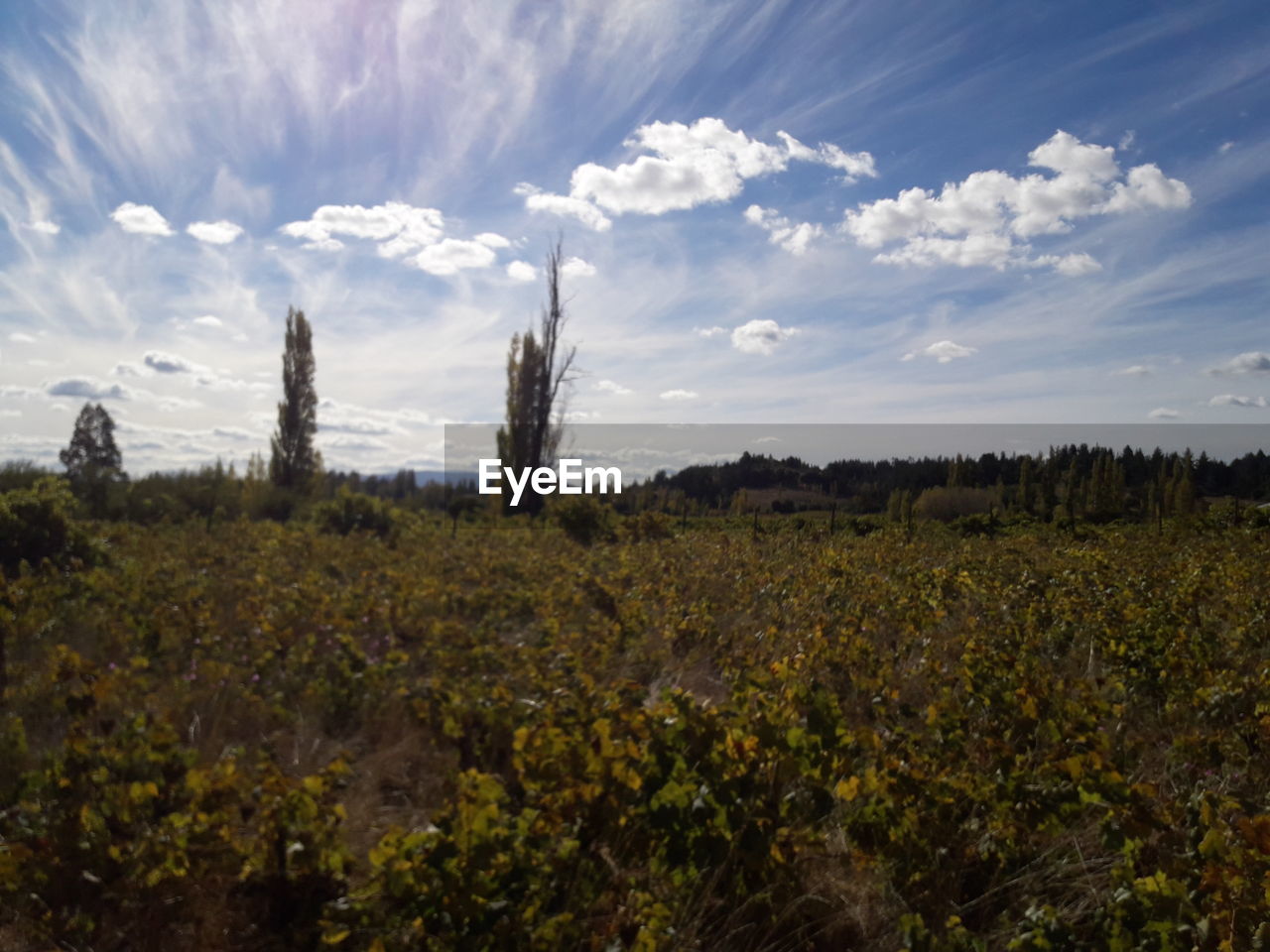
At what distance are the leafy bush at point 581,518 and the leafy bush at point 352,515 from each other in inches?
114

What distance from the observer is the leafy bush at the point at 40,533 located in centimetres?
739

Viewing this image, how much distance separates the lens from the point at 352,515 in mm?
13766

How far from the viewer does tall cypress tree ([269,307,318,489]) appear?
2211cm

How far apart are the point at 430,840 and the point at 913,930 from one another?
3.82ft

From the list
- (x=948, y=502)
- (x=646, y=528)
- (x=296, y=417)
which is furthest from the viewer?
(x=296, y=417)

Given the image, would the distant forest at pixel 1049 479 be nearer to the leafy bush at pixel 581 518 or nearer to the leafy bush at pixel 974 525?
the leafy bush at pixel 974 525

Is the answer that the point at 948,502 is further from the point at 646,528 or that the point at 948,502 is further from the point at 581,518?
the point at 581,518

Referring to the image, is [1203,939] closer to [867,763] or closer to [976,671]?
[867,763]

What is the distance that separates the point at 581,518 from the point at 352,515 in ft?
12.7

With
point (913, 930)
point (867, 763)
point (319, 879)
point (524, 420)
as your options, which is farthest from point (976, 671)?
point (524, 420)

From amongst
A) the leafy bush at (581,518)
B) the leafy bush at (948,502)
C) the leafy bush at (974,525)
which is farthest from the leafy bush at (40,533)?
the leafy bush at (948,502)

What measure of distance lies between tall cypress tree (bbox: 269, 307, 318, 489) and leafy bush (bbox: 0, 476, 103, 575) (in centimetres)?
1424

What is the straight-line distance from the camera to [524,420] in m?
20.6

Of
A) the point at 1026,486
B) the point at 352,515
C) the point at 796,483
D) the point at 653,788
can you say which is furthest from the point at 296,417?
the point at 653,788
